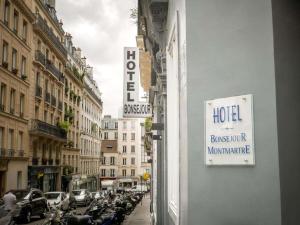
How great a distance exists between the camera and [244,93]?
10.9 feet

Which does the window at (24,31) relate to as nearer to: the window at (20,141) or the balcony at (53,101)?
the window at (20,141)

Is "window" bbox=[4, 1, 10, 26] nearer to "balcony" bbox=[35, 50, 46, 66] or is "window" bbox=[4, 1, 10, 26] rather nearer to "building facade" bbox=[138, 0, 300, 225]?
"balcony" bbox=[35, 50, 46, 66]

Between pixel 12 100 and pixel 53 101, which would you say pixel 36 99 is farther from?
pixel 53 101

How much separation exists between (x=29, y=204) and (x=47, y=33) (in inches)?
941

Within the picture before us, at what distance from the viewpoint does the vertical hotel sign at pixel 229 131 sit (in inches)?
129

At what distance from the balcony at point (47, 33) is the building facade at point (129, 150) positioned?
47075mm

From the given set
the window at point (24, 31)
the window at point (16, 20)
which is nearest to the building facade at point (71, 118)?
the window at point (24, 31)

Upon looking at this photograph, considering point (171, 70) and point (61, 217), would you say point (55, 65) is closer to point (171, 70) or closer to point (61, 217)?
point (61, 217)

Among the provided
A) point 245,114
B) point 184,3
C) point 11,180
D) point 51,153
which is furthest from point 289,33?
point 51,153

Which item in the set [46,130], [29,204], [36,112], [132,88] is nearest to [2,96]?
[36,112]

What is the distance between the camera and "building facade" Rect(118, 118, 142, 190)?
91.8 meters

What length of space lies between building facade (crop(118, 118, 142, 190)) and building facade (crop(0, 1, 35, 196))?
186ft

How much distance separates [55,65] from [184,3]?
44.2 meters

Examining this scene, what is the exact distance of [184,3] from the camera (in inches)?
148
